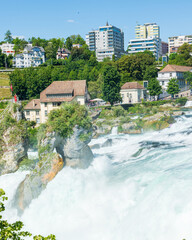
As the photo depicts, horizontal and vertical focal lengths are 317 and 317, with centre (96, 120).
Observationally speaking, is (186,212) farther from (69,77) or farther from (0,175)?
(69,77)

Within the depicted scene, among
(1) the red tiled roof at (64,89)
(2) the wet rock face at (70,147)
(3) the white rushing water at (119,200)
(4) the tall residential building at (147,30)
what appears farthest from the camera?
(4) the tall residential building at (147,30)

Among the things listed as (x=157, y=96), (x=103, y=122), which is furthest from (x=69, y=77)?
(x=103, y=122)

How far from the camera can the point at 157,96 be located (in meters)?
70.6

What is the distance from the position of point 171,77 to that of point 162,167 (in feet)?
185

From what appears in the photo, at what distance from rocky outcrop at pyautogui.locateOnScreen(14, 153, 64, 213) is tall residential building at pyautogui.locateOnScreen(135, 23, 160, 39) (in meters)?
173

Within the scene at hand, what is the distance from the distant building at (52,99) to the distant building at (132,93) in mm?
14888

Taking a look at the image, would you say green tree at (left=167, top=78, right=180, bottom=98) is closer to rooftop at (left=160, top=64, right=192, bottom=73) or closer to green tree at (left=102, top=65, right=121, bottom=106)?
→ rooftop at (left=160, top=64, right=192, bottom=73)

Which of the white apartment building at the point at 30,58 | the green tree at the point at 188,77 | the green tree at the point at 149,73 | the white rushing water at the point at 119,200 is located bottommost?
the white rushing water at the point at 119,200

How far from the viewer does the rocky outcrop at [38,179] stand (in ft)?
77.4

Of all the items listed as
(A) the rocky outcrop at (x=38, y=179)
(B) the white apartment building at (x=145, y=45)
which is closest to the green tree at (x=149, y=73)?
(A) the rocky outcrop at (x=38, y=179)

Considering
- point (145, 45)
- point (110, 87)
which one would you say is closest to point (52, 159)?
point (110, 87)

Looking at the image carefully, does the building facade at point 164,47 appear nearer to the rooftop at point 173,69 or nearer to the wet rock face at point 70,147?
the rooftop at point 173,69

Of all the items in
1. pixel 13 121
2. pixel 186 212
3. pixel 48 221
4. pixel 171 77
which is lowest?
pixel 48 221

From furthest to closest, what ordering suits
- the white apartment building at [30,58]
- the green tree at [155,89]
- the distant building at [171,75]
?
the white apartment building at [30,58]
the distant building at [171,75]
the green tree at [155,89]
